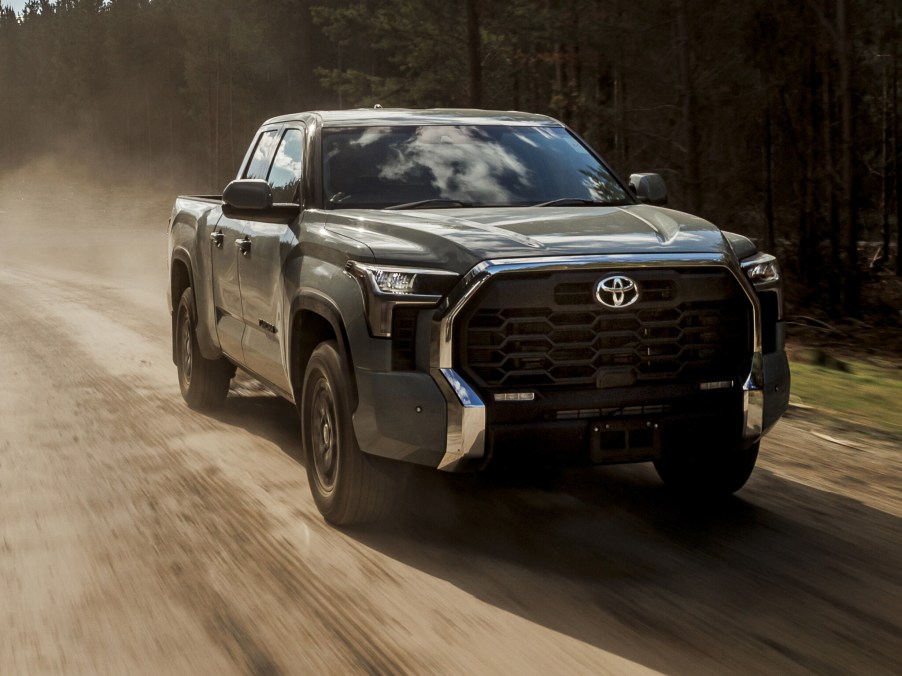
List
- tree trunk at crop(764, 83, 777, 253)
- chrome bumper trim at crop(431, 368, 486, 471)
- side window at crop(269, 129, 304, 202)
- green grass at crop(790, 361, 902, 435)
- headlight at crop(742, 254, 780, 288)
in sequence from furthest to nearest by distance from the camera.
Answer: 1. tree trunk at crop(764, 83, 777, 253)
2. green grass at crop(790, 361, 902, 435)
3. side window at crop(269, 129, 304, 202)
4. headlight at crop(742, 254, 780, 288)
5. chrome bumper trim at crop(431, 368, 486, 471)

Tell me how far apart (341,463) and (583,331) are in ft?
4.13

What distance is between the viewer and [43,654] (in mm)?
4090

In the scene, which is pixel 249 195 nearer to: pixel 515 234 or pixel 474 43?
pixel 515 234

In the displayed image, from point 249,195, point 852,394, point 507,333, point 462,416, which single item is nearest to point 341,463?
point 462,416

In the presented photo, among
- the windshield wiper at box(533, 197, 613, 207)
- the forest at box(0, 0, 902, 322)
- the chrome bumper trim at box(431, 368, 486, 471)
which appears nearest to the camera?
the chrome bumper trim at box(431, 368, 486, 471)

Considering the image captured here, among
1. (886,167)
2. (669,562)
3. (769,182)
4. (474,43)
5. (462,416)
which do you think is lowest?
(669,562)

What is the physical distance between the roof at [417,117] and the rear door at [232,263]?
0.61 m

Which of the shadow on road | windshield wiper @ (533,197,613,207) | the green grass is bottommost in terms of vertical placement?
the green grass

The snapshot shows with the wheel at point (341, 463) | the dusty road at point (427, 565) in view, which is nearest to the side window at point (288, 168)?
the wheel at point (341, 463)

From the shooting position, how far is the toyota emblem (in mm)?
4957

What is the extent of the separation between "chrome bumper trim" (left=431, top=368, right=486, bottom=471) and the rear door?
2556mm

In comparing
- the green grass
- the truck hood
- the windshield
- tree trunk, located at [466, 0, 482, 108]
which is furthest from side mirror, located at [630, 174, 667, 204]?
tree trunk, located at [466, 0, 482, 108]

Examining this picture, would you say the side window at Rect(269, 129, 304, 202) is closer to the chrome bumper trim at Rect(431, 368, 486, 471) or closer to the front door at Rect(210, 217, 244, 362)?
the front door at Rect(210, 217, 244, 362)

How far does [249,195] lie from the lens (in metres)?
6.28
